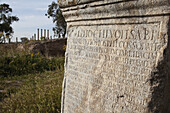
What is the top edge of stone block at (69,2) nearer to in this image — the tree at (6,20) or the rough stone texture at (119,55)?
the rough stone texture at (119,55)

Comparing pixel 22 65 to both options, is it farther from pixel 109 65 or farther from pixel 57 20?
pixel 57 20

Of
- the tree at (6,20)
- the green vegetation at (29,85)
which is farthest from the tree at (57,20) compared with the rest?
the green vegetation at (29,85)

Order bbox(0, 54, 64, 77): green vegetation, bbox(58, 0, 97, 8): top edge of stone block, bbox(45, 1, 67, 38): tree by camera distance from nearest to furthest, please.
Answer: bbox(58, 0, 97, 8): top edge of stone block, bbox(0, 54, 64, 77): green vegetation, bbox(45, 1, 67, 38): tree

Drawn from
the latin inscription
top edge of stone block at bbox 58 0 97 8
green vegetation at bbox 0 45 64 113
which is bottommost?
green vegetation at bbox 0 45 64 113

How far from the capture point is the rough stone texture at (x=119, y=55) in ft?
4.89

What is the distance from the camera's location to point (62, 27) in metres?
19.8

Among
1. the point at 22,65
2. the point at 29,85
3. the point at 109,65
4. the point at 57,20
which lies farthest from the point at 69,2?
the point at 57,20

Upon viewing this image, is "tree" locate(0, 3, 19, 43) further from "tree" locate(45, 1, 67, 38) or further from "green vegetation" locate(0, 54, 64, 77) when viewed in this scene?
"green vegetation" locate(0, 54, 64, 77)

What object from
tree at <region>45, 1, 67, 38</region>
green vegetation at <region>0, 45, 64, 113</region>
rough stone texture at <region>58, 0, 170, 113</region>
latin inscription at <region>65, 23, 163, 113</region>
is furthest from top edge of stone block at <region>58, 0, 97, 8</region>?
tree at <region>45, 1, 67, 38</region>

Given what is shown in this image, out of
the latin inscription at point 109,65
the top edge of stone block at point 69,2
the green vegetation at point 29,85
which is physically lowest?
the green vegetation at point 29,85

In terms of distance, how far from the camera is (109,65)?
1.83 metres

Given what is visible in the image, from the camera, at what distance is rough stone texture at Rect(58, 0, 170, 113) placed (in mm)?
1490

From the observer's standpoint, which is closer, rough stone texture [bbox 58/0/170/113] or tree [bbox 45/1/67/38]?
rough stone texture [bbox 58/0/170/113]

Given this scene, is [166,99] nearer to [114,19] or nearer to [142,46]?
[142,46]
